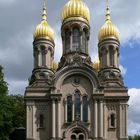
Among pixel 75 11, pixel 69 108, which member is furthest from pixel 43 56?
pixel 69 108

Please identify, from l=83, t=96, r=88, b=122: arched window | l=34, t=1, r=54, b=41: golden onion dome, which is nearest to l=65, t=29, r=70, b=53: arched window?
l=34, t=1, r=54, b=41: golden onion dome

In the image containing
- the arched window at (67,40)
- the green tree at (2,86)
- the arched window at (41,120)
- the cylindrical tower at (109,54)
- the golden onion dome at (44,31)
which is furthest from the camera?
the golden onion dome at (44,31)

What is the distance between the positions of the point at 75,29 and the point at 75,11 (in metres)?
1.92

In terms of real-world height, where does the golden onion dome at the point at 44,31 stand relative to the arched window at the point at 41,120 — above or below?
above

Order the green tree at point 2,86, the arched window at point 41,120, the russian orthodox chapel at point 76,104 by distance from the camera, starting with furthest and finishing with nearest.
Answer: the arched window at point 41,120, the russian orthodox chapel at point 76,104, the green tree at point 2,86

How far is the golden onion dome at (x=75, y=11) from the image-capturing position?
51406 millimetres

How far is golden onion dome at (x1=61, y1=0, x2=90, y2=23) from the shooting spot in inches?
2024

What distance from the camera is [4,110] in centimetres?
4447

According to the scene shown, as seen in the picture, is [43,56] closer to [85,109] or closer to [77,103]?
[77,103]

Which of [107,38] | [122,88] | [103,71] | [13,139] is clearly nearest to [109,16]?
[107,38]

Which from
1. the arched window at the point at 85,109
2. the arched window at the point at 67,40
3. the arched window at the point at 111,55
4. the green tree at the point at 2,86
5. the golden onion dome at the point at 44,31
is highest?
the golden onion dome at the point at 44,31

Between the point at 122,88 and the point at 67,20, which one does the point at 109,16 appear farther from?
the point at 122,88

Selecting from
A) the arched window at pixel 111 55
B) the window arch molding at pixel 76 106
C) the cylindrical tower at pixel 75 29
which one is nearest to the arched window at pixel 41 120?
the window arch molding at pixel 76 106

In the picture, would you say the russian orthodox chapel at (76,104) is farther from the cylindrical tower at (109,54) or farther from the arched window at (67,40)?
the arched window at (67,40)
